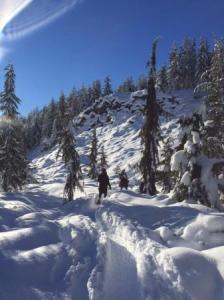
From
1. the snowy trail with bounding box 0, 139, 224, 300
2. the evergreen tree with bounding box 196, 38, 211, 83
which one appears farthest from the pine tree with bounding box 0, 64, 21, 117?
the evergreen tree with bounding box 196, 38, 211, 83

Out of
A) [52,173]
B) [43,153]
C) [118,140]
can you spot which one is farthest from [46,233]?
[43,153]

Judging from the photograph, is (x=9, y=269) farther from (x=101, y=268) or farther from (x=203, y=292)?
(x=203, y=292)

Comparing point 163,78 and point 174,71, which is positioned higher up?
point 174,71

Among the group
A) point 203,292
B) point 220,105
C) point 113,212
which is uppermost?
point 220,105

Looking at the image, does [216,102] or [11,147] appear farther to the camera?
[11,147]

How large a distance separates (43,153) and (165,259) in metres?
97.3

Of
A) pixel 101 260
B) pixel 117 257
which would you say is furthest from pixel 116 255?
pixel 101 260

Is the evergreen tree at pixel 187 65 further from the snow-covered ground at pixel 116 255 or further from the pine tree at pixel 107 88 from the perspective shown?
the snow-covered ground at pixel 116 255

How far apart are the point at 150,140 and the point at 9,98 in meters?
15.3

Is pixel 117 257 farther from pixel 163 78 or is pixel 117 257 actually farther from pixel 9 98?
pixel 163 78

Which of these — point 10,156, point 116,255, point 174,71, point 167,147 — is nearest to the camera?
point 116,255

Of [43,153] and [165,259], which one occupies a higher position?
[43,153]

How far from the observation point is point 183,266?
7.81 metres

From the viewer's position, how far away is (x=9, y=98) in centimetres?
3241
